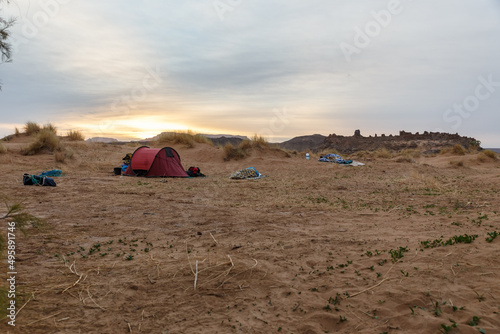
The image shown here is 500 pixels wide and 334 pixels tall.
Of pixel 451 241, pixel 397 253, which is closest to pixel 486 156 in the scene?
pixel 451 241

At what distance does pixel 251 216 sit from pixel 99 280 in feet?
11.3

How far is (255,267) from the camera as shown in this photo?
402cm

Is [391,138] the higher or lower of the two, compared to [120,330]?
higher

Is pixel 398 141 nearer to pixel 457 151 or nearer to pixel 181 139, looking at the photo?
pixel 457 151

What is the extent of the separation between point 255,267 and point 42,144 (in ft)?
57.7

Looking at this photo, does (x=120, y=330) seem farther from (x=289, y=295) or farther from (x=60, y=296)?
(x=289, y=295)

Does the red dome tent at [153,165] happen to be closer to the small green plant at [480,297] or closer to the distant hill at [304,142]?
the small green plant at [480,297]

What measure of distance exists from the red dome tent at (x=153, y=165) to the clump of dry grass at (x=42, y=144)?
23.4 feet

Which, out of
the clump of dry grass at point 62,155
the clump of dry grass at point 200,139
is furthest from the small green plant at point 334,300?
the clump of dry grass at point 200,139

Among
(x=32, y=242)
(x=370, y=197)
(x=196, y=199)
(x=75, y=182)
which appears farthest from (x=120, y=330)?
(x=75, y=182)

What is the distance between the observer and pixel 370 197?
9.09 meters

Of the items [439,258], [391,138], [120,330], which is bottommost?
[120,330]

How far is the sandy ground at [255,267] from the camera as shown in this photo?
2990 millimetres

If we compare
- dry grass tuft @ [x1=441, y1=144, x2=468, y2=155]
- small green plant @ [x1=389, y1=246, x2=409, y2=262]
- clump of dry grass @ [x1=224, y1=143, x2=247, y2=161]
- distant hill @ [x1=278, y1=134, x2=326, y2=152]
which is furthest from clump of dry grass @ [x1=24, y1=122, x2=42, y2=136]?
distant hill @ [x1=278, y1=134, x2=326, y2=152]
